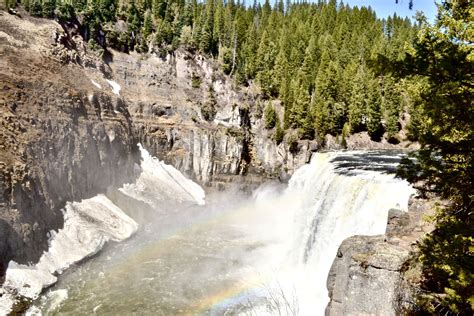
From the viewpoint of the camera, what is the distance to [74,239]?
86.3 feet

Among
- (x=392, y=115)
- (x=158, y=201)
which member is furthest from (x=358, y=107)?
(x=158, y=201)

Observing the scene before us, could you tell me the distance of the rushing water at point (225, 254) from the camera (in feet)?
66.9

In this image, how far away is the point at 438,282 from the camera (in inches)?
433

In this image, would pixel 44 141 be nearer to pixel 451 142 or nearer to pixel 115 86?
pixel 115 86

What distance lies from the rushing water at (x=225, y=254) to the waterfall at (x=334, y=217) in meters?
0.07

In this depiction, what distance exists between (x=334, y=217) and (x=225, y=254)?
9331 mm

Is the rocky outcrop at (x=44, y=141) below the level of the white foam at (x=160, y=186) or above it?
above

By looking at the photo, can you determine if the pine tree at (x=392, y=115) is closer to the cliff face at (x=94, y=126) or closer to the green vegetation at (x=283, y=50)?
the green vegetation at (x=283, y=50)

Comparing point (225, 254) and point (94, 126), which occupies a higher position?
point (94, 126)

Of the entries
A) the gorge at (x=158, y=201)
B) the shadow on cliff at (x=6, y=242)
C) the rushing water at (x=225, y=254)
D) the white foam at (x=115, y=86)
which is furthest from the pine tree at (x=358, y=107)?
the shadow on cliff at (x=6, y=242)

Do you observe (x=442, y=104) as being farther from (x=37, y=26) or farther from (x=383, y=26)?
(x=383, y=26)

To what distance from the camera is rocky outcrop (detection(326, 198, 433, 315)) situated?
12344 mm

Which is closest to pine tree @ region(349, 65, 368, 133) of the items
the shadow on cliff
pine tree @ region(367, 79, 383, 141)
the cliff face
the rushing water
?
pine tree @ region(367, 79, 383, 141)

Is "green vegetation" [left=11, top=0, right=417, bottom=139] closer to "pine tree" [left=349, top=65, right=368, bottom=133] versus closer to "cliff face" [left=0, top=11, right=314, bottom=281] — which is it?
"pine tree" [left=349, top=65, right=368, bottom=133]
